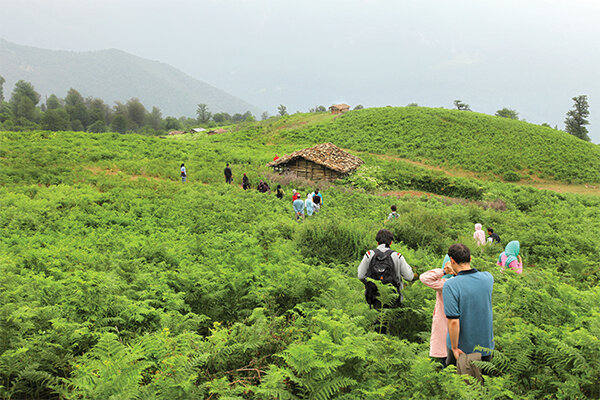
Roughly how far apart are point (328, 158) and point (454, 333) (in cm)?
3169

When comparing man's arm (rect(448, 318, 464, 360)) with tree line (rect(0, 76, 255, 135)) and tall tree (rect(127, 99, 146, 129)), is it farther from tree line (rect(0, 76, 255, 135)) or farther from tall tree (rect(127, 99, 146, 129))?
tall tree (rect(127, 99, 146, 129))

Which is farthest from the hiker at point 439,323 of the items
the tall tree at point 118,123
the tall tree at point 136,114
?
the tall tree at point 136,114

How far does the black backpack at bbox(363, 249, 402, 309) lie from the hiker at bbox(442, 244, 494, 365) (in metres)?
1.60

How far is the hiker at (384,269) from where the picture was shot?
5.38 m

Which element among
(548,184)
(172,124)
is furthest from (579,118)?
(172,124)

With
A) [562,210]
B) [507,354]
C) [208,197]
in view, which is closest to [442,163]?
[562,210]

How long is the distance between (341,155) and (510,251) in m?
30.6

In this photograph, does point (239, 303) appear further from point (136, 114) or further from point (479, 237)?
point (136, 114)

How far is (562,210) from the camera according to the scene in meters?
23.4

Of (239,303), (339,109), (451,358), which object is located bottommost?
(239,303)

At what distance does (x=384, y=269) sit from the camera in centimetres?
536

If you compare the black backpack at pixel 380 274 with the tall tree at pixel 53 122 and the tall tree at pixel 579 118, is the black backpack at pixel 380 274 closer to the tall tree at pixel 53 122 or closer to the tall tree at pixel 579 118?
the tall tree at pixel 579 118

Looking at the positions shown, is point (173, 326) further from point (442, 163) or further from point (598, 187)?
point (598, 187)

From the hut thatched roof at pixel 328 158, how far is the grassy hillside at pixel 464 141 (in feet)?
47.4
